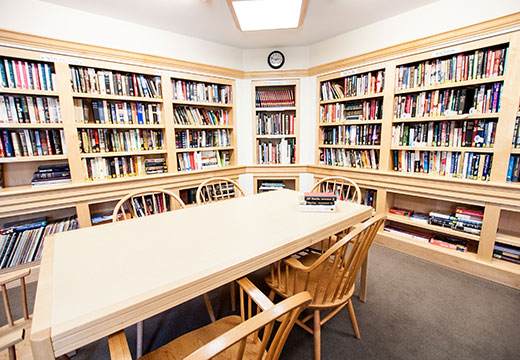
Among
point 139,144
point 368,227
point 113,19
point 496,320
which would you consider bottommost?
point 496,320

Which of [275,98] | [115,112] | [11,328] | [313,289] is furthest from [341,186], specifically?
[115,112]

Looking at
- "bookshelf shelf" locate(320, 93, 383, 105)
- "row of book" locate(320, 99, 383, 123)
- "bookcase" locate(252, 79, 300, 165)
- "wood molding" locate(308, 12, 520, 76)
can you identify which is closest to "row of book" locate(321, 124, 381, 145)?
"row of book" locate(320, 99, 383, 123)

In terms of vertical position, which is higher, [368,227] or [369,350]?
[368,227]

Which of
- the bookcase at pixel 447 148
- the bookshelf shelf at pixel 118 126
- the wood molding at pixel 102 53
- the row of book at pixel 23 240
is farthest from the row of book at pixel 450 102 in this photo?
the row of book at pixel 23 240

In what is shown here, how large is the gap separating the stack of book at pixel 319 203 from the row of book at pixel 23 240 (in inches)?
93.2

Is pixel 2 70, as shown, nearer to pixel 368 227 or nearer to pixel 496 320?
pixel 368 227

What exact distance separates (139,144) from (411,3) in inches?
125

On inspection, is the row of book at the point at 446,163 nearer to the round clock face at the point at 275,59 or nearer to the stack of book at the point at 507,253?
the stack of book at the point at 507,253

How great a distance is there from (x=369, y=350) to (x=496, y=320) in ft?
3.38

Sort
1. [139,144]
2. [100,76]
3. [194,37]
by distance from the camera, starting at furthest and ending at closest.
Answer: [194,37] → [139,144] → [100,76]

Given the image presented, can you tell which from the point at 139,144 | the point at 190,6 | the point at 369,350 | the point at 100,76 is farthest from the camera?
the point at 139,144

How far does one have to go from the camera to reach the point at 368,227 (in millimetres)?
1218

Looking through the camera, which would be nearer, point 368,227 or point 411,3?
point 368,227

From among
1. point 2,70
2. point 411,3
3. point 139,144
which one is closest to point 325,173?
point 411,3
